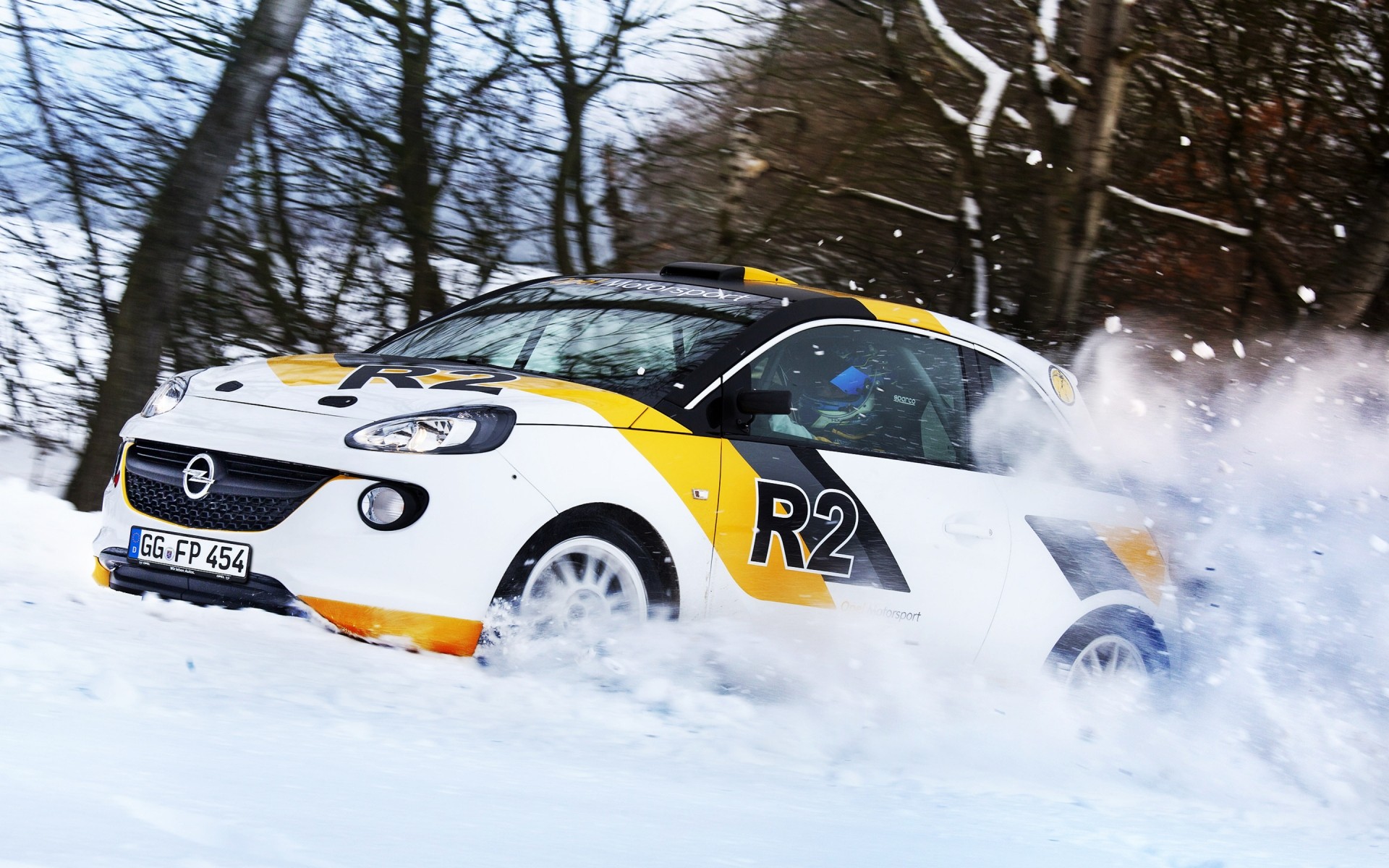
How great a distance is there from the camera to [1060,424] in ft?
18.7

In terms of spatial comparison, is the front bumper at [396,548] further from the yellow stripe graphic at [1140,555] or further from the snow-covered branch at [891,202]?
the snow-covered branch at [891,202]

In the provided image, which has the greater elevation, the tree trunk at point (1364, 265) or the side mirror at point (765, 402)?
the tree trunk at point (1364, 265)

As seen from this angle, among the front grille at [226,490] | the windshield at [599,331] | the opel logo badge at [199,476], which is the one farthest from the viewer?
the windshield at [599,331]

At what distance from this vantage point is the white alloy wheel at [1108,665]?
5.48m

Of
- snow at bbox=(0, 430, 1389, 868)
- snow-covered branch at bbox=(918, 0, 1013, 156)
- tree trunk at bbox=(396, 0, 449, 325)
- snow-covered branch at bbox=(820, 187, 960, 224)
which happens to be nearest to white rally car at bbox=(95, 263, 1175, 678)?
snow at bbox=(0, 430, 1389, 868)

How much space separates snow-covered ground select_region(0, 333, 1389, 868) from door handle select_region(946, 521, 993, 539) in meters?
0.48

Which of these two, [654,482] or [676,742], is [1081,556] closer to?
[654,482]

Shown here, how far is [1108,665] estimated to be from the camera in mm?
5582

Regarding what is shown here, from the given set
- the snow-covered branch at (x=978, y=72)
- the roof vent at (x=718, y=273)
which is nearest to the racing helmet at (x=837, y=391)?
the roof vent at (x=718, y=273)

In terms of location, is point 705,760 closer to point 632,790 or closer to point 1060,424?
point 632,790

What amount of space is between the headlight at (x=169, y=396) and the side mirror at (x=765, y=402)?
6.07ft

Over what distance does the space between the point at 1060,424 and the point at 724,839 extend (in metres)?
3.11

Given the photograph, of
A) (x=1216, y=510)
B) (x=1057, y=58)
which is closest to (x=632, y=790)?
(x=1216, y=510)

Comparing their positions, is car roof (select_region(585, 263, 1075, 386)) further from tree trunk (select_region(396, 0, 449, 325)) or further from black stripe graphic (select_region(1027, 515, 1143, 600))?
tree trunk (select_region(396, 0, 449, 325))
